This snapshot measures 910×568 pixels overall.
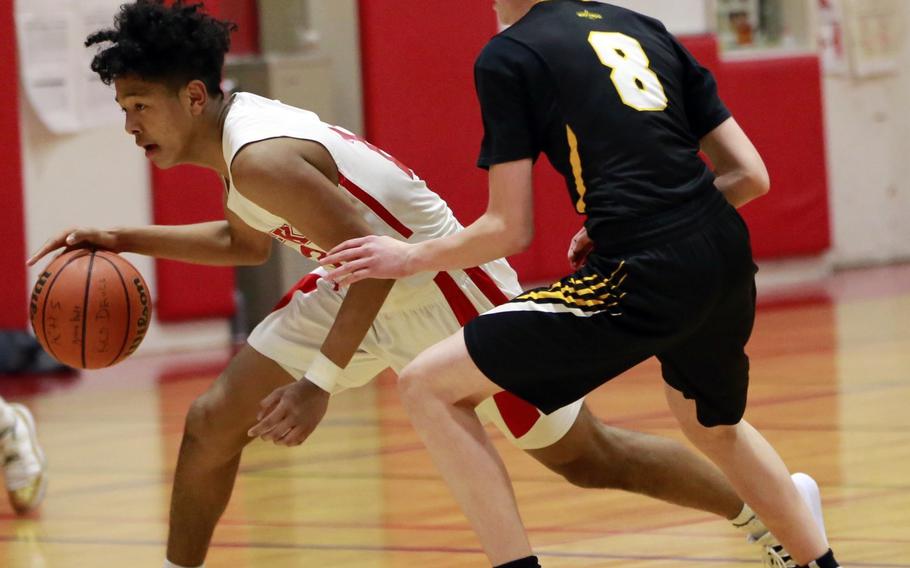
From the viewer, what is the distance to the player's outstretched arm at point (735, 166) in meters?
3.41

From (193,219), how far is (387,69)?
5.10ft

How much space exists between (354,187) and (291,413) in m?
0.63

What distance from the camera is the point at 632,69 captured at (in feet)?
10.7

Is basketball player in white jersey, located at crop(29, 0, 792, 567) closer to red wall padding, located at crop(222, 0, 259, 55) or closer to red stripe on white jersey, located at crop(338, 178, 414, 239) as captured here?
red stripe on white jersey, located at crop(338, 178, 414, 239)

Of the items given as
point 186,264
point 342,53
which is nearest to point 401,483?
point 186,264

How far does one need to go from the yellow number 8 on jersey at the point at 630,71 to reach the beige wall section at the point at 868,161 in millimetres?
9437

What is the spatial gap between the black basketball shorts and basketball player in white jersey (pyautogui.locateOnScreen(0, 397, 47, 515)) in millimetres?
2554

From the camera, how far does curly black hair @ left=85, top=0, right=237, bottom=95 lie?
Result: 3.79 meters

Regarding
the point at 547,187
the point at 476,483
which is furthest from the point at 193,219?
the point at 476,483

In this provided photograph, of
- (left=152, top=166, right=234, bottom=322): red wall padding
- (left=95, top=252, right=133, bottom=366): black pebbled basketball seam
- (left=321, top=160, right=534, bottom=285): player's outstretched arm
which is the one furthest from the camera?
(left=152, top=166, right=234, bottom=322): red wall padding

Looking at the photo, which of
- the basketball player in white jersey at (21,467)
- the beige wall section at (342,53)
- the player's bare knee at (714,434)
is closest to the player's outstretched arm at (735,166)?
the player's bare knee at (714,434)

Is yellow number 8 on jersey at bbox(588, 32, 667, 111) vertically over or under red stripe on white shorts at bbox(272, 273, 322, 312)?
over

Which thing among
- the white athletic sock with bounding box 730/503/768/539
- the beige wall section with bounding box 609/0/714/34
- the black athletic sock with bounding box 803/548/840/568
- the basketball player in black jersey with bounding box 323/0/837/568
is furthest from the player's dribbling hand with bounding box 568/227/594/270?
the beige wall section with bounding box 609/0/714/34

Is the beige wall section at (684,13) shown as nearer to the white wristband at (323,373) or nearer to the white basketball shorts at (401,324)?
the white basketball shorts at (401,324)
